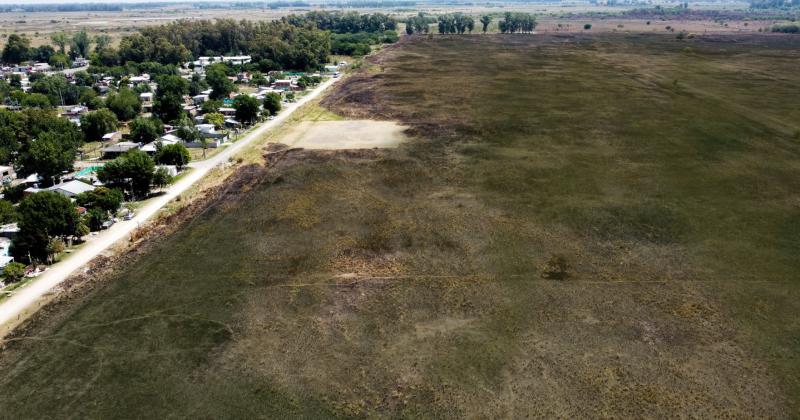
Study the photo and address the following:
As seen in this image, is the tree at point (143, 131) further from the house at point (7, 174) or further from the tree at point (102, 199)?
the tree at point (102, 199)

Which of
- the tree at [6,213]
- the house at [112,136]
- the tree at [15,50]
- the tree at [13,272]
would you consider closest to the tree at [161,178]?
the tree at [6,213]

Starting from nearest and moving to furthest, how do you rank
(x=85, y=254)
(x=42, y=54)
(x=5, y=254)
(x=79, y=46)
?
(x=5, y=254), (x=85, y=254), (x=42, y=54), (x=79, y=46)

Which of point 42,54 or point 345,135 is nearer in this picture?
point 345,135

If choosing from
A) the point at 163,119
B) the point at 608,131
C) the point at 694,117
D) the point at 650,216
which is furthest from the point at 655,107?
the point at 163,119

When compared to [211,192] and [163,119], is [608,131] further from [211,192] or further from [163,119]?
[163,119]

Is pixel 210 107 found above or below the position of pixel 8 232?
above

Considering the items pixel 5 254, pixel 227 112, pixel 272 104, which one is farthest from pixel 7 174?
pixel 272 104

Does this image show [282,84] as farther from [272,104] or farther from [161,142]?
[161,142]

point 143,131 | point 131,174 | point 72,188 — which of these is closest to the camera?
point 131,174
